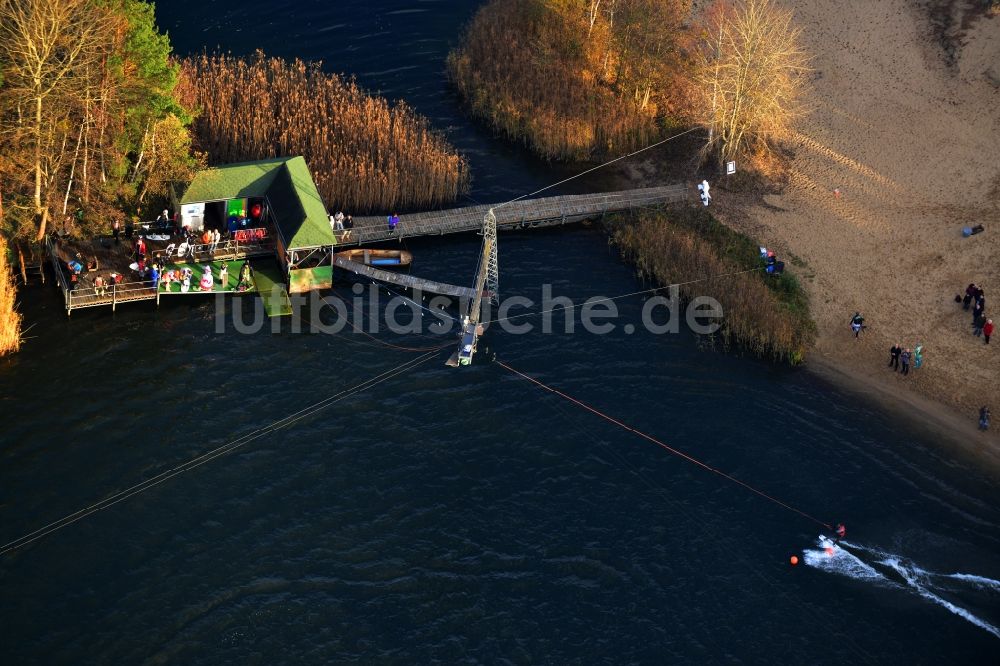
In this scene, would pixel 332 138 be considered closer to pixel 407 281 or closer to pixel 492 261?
pixel 407 281

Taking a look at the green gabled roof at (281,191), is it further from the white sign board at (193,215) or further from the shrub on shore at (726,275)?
the shrub on shore at (726,275)

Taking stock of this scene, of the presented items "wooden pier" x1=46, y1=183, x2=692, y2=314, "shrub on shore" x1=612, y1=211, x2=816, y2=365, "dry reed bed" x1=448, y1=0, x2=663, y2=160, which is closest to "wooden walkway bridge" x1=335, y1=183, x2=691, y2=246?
"wooden pier" x1=46, y1=183, x2=692, y2=314

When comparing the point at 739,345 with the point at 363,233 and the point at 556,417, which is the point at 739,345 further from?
the point at 363,233

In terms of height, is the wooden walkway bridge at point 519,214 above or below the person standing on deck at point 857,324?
above

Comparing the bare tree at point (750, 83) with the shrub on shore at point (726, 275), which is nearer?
the shrub on shore at point (726, 275)

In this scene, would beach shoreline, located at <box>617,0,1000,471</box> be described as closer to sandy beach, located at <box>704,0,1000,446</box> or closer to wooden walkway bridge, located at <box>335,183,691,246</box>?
sandy beach, located at <box>704,0,1000,446</box>

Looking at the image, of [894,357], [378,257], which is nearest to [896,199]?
[894,357]

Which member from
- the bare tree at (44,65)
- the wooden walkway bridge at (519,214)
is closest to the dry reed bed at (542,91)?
the wooden walkway bridge at (519,214)
